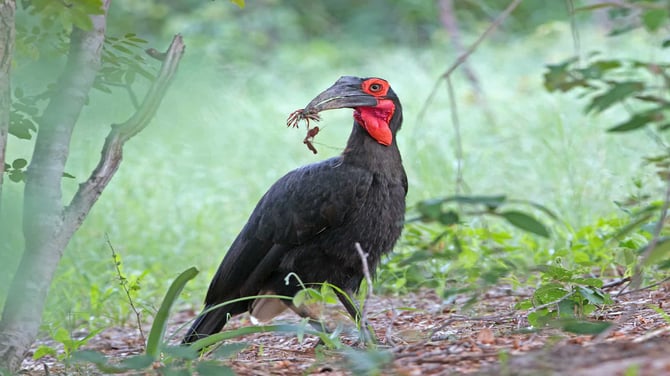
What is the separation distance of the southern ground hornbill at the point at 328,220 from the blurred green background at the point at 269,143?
191mm

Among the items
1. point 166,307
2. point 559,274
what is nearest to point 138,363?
point 166,307

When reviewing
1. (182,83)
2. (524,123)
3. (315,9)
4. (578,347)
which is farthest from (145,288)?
(315,9)

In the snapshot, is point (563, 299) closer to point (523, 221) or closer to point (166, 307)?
point (523, 221)

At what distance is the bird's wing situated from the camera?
357 cm

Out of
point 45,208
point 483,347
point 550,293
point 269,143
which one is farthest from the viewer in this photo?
point 269,143

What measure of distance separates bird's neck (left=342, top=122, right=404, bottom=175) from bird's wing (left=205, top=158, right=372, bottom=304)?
5cm

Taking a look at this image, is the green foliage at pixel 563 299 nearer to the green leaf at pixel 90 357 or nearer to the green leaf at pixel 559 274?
the green leaf at pixel 559 274

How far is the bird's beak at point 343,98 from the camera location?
3605mm

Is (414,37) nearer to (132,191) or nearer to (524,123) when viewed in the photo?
(524,123)

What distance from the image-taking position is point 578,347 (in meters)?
2.34

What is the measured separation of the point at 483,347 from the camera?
2633mm

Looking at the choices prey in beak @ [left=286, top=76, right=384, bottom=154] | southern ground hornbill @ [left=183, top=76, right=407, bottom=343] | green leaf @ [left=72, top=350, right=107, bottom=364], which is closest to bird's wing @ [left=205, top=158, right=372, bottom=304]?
southern ground hornbill @ [left=183, top=76, right=407, bottom=343]

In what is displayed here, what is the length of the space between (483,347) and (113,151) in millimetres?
Result: 1325

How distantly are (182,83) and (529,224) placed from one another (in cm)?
283
